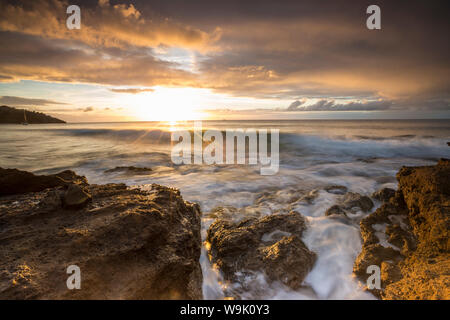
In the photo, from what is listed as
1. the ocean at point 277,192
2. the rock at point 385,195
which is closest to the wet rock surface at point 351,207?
the ocean at point 277,192

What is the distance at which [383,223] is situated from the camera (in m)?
3.78

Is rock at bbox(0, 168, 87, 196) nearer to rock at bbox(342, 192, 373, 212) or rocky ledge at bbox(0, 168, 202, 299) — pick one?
rocky ledge at bbox(0, 168, 202, 299)

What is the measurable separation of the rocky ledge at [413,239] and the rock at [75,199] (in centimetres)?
384

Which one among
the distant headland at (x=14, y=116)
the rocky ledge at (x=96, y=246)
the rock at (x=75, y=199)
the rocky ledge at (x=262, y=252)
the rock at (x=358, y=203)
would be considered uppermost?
the distant headland at (x=14, y=116)

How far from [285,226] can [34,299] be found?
3324 mm

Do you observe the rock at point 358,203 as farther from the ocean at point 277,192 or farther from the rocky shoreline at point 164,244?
the rocky shoreline at point 164,244

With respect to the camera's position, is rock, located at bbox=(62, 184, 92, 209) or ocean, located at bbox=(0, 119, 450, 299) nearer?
ocean, located at bbox=(0, 119, 450, 299)

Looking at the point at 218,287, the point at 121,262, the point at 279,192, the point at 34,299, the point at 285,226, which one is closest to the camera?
the point at 34,299

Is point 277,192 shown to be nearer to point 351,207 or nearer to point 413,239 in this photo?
point 351,207

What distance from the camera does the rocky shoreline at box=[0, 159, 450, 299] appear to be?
6.47 ft

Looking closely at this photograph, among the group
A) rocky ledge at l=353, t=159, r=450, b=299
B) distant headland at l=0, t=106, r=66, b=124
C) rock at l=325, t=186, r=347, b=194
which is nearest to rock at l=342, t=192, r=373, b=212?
rocky ledge at l=353, t=159, r=450, b=299

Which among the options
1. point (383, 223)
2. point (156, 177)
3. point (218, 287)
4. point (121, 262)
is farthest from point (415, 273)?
point (156, 177)

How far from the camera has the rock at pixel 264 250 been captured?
2764 millimetres
